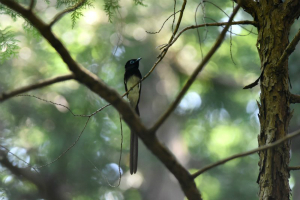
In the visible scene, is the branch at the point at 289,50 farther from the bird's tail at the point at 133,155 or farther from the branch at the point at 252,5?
the bird's tail at the point at 133,155

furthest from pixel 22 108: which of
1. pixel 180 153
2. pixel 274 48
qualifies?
pixel 274 48

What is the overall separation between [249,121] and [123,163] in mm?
2943

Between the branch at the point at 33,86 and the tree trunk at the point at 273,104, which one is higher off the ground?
the tree trunk at the point at 273,104

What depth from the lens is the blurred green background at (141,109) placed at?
7078 millimetres

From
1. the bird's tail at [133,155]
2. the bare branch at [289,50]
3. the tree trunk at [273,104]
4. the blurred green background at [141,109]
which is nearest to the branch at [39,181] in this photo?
the blurred green background at [141,109]

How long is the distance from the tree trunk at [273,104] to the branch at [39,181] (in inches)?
176

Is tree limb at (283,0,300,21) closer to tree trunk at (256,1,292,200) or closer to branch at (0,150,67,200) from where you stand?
tree trunk at (256,1,292,200)

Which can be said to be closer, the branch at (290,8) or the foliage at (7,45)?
the branch at (290,8)

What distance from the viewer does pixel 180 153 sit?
7707 millimetres

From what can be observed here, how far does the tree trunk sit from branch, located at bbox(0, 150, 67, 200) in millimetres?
4463

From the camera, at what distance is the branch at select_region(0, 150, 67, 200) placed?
6.00 meters

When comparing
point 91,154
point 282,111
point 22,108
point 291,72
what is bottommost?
point 282,111

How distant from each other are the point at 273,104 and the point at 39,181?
15.4ft

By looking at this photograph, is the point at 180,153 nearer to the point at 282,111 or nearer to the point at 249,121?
the point at 249,121
